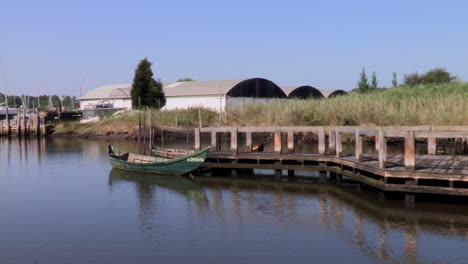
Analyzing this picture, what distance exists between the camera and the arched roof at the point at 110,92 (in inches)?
2726

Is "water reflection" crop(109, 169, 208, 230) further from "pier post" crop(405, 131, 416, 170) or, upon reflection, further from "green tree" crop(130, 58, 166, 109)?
"green tree" crop(130, 58, 166, 109)

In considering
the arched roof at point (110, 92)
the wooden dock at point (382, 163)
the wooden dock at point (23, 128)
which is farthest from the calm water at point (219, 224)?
the arched roof at point (110, 92)

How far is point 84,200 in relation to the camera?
19781 mm

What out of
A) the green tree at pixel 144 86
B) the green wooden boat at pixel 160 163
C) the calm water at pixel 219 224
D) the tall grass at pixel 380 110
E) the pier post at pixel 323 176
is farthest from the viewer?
the green tree at pixel 144 86

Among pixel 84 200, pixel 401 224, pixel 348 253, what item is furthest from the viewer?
pixel 84 200

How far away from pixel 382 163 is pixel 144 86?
42.4 metres

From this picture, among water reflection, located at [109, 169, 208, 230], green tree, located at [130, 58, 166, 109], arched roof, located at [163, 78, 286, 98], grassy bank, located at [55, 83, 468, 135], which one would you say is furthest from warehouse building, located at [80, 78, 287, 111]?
water reflection, located at [109, 169, 208, 230]

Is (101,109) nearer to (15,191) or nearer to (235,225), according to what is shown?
(15,191)

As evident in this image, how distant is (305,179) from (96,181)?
10.3 metres

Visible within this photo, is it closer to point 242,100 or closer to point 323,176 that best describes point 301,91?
point 242,100

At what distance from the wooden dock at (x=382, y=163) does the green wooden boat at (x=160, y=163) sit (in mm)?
1351

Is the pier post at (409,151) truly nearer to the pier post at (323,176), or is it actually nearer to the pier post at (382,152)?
the pier post at (382,152)

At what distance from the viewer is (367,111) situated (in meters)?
34.6

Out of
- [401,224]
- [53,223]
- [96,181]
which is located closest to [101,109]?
[96,181]
